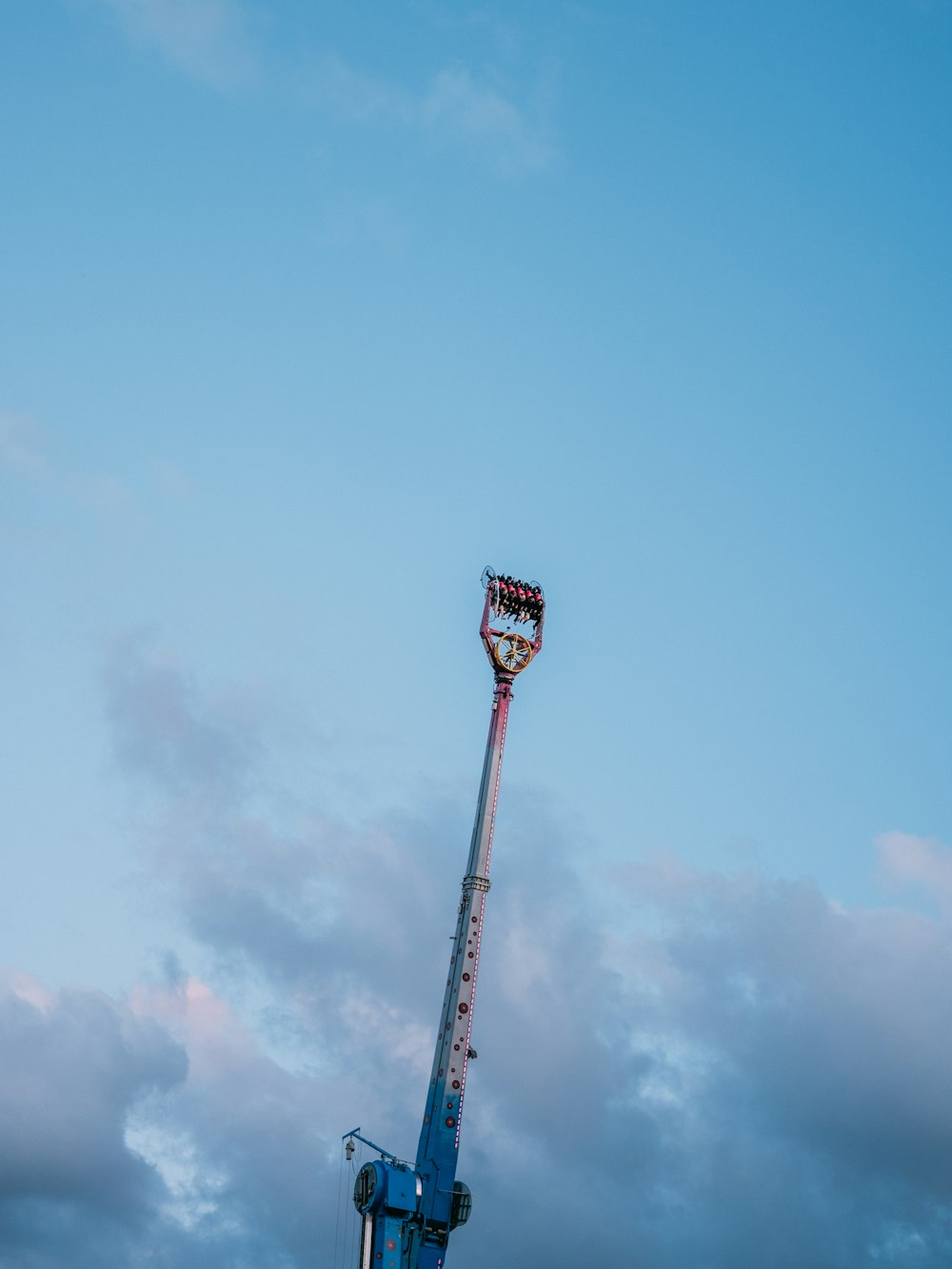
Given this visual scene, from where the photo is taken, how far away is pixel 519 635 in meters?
113

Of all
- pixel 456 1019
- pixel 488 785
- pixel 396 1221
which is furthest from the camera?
pixel 488 785

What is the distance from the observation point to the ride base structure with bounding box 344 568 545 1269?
93.2 meters

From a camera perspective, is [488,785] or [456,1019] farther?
[488,785]

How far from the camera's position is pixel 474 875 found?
10356cm

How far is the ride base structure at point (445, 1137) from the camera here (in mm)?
93250

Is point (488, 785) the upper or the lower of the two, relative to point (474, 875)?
upper

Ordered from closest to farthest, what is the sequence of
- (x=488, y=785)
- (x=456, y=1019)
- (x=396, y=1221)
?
(x=396, y=1221) → (x=456, y=1019) → (x=488, y=785)

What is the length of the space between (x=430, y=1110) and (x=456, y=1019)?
239 inches

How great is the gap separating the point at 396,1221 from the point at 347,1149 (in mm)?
5926

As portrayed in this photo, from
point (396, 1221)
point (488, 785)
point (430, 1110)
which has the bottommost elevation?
point (396, 1221)

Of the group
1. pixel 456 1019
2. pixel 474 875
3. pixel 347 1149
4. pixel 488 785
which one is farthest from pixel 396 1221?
pixel 488 785

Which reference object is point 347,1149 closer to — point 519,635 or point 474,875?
point 474,875

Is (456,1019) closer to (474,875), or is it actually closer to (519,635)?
(474,875)

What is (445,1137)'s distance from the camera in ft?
317
